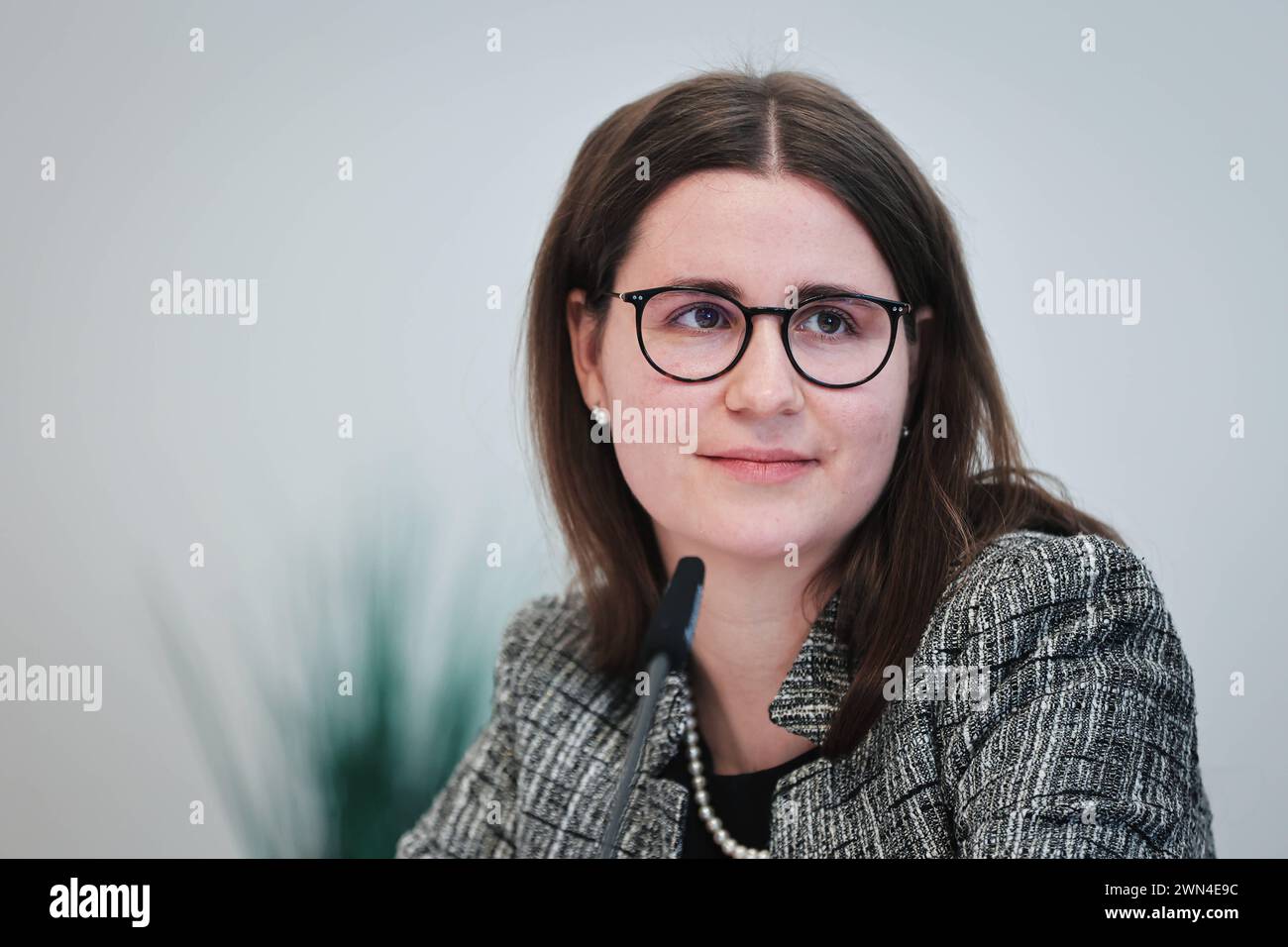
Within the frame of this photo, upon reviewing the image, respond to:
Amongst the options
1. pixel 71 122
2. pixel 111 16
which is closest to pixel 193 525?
pixel 71 122

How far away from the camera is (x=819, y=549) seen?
1.13 m

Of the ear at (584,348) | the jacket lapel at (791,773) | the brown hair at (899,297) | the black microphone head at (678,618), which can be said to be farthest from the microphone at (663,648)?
the ear at (584,348)

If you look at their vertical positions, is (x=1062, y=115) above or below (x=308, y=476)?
above

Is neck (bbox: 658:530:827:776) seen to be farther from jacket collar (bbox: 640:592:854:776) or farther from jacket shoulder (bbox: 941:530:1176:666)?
jacket shoulder (bbox: 941:530:1176:666)

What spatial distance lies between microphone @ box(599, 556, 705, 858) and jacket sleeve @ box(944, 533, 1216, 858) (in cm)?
24

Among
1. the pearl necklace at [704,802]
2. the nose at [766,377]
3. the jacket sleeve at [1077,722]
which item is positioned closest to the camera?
the jacket sleeve at [1077,722]

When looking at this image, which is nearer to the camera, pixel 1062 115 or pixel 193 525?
pixel 1062 115

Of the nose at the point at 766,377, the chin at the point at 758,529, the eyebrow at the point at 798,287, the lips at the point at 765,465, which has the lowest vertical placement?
the chin at the point at 758,529

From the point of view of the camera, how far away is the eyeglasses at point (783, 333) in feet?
3.38

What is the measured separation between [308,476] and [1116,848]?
126 cm

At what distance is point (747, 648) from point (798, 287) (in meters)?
0.38

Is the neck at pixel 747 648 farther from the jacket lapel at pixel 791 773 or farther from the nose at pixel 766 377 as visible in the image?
the nose at pixel 766 377
